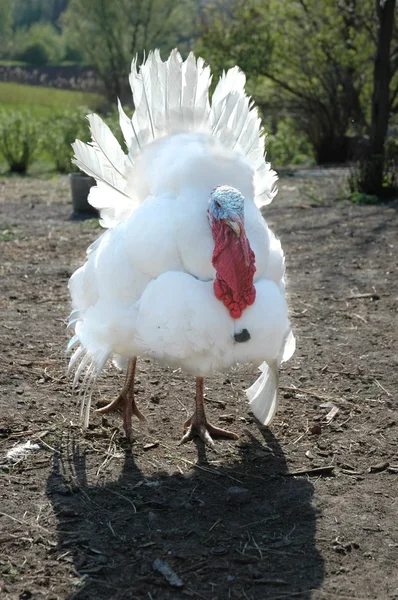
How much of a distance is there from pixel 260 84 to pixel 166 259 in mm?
15352

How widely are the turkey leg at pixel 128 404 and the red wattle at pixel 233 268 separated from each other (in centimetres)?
107

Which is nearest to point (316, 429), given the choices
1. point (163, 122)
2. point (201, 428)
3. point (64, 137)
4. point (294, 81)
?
point (201, 428)

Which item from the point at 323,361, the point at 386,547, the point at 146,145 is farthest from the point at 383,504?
the point at 146,145

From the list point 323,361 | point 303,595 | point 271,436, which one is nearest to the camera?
point 303,595

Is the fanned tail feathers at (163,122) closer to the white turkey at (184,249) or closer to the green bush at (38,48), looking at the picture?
the white turkey at (184,249)

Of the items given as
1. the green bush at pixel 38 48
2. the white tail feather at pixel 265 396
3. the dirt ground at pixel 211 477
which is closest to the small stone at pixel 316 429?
the dirt ground at pixel 211 477

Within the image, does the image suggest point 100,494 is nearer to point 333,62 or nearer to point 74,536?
point 74,536

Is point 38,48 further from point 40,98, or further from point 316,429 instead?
point 316,429

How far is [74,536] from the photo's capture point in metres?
3.34

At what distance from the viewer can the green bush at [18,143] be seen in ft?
51.9

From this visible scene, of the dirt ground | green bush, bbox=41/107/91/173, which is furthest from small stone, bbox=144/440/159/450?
green bush, bbox=41/107/91/173

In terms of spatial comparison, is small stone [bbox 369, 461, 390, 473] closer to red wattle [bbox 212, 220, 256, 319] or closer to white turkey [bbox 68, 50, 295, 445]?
white turkey [bbox 68, 50, 295, 445]

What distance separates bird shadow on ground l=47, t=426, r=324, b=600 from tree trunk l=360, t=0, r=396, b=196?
25.8 feet

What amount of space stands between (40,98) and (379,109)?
28843 millimetres
